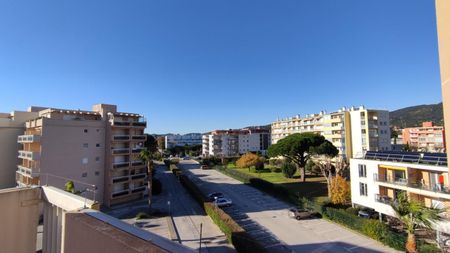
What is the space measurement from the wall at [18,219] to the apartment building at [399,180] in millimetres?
Answer: 27062

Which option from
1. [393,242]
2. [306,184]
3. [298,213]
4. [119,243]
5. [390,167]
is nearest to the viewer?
[119,243]

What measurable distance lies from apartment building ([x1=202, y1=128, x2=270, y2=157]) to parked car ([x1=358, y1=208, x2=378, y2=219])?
8387cm

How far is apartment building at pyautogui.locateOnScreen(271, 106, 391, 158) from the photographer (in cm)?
6456

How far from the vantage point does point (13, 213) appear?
7.06 m

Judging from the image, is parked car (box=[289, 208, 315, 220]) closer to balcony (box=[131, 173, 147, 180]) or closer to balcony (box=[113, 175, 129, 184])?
balcony (box=[131, 173, 147, 180])

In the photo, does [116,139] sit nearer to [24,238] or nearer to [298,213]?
[298,213]

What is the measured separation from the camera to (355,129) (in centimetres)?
6738

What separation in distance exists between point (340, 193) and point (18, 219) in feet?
108

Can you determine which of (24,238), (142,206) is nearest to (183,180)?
(142,206)

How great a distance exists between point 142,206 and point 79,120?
15.0m

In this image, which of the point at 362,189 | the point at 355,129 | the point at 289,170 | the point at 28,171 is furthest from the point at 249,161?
the point at 28,171

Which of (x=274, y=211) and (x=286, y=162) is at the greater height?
(x=286, y=162)

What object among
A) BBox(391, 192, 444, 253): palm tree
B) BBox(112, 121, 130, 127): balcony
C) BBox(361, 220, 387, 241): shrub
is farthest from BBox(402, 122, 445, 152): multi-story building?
BBox(112, 121, 130, 127): balcony

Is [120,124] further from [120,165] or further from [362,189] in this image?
[362,189]
